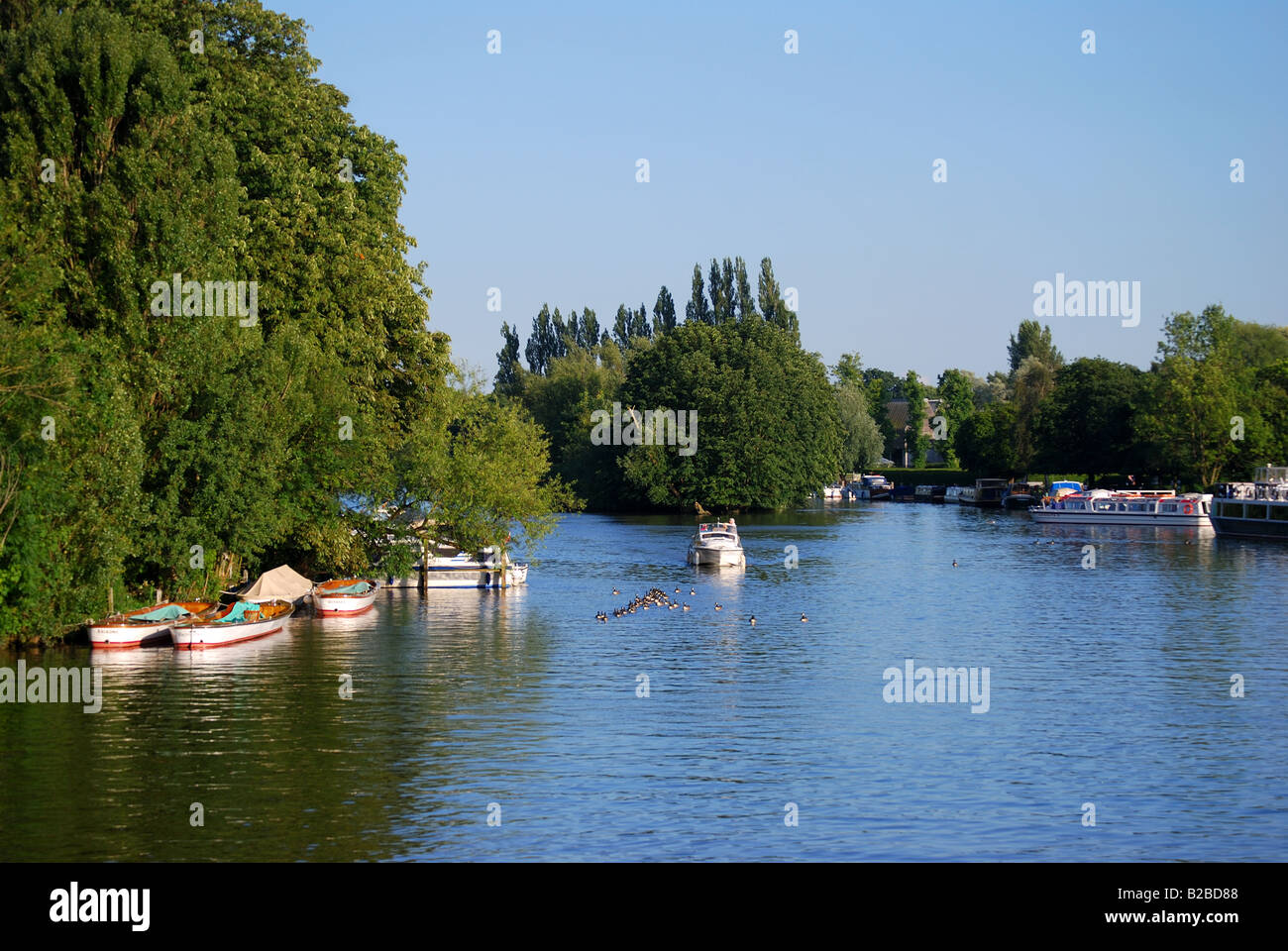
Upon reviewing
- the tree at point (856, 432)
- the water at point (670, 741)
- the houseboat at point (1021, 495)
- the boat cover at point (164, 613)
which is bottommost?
the water at point (670, 741)

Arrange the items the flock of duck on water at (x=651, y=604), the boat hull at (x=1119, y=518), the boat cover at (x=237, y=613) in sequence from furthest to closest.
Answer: the boat hull at (x=1119, y=518), the flock of duck on water at (x=651, y=604), the boat cover at (x=237, y=613)

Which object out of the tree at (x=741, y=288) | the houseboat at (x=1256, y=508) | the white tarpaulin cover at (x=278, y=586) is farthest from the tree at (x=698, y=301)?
the white tarpaulin cover at (x=278, y=586)

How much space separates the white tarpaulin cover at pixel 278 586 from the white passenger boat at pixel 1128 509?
10069 centimetres

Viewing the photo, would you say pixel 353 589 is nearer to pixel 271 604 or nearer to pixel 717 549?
pixel 271 604

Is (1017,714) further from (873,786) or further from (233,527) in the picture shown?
(233,527)

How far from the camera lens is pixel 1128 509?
461 ft

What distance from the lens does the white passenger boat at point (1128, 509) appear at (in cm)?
13538

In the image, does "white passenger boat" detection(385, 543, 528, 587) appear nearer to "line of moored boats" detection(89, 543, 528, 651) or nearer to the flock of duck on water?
"line of moored boats" detection(89, 543, 528, 651)

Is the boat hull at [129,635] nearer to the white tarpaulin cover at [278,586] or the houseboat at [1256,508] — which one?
the white tarpaulin cover at [278,586]

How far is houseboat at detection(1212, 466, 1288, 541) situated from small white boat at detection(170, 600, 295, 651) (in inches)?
3776

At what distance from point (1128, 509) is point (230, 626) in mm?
113939

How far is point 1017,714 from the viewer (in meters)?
38.6
